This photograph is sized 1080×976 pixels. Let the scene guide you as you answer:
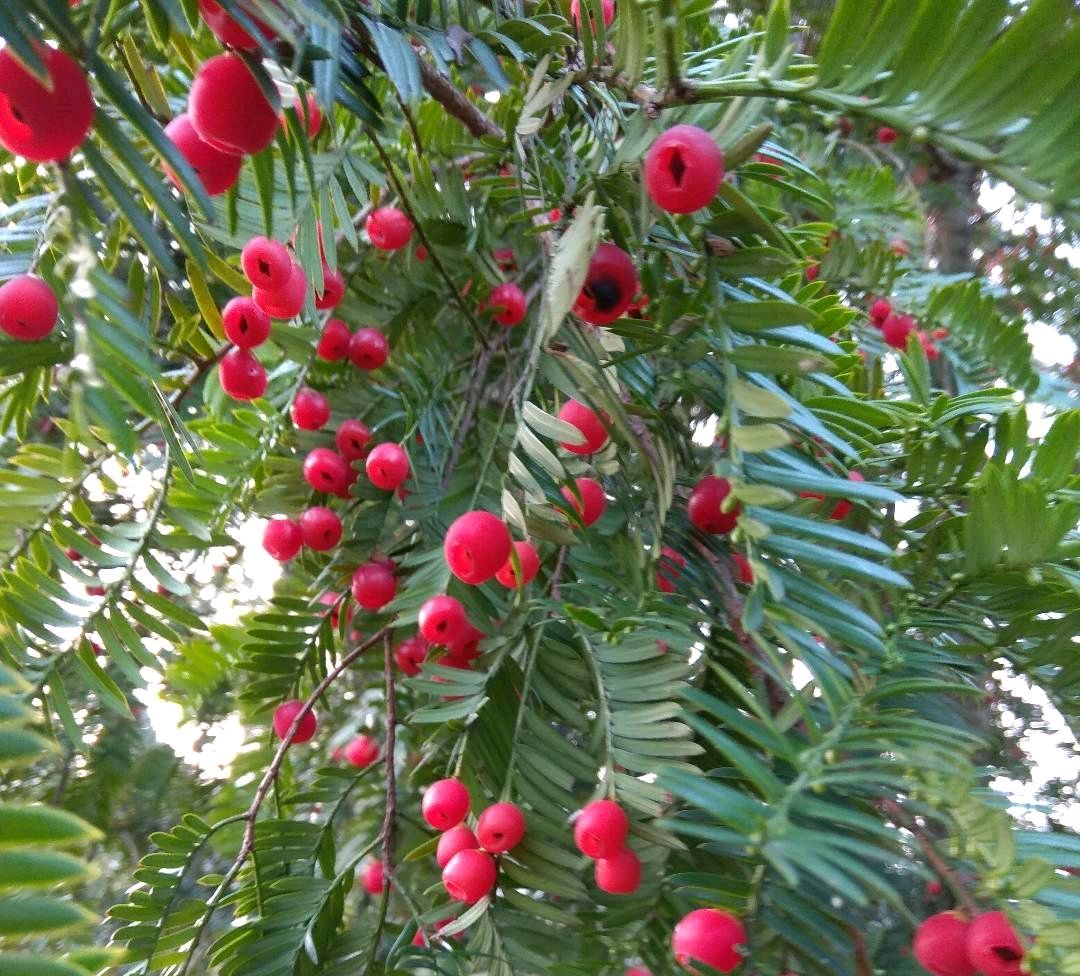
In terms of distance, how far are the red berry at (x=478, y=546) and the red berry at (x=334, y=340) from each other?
1.35 feet

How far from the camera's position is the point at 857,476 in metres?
0.64

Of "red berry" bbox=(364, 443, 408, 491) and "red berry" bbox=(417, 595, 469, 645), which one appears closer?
"red berry" bbox=(417, 595, 469, 645)

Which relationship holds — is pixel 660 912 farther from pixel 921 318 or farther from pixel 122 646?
pixel 921 318

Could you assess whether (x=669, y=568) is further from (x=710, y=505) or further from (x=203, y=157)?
(x=203, y=157)

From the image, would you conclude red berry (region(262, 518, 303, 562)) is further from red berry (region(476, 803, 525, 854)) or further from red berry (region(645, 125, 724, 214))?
red berry (region(645, 125, 724, 214))

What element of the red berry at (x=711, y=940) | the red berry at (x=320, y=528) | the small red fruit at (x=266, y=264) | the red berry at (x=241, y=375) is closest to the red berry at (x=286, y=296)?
the small red fruit at (x=266, y=264)

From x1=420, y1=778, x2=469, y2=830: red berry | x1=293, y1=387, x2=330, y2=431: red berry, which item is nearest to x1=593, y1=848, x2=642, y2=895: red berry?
x1=420, y1=778, x2=469, y2=830: red berry

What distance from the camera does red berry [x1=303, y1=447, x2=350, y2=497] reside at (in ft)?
2.87

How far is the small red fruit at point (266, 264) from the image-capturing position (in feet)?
1.73

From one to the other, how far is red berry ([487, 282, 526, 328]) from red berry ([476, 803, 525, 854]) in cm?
49

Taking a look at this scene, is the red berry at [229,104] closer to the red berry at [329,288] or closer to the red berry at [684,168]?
the red berry at [684,168]

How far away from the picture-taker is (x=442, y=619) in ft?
2.15

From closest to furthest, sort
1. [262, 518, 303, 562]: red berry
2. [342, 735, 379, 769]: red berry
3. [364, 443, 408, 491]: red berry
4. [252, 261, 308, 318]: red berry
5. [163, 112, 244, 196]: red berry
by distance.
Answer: [163, 112, 244, 196]: red berry
[252, 261, 308, 318]: red berry
[364, 443, 408, 491]: red berry
[262, 518, 303, 562]: red berry
[342, 735, 379, 769]: red berry

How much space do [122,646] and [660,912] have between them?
0.53 m
